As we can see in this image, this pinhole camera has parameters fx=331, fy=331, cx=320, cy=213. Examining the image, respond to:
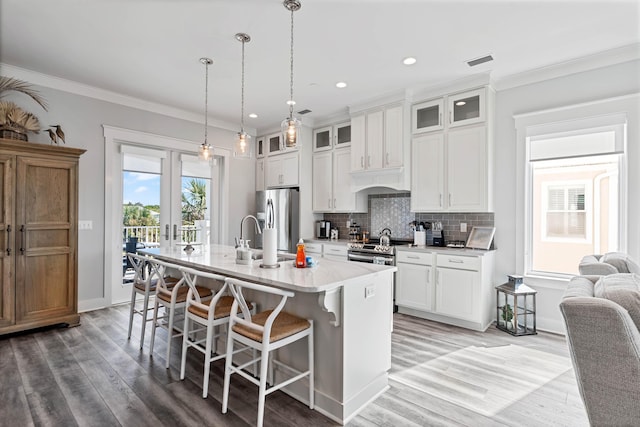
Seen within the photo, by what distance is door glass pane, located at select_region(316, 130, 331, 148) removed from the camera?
215 inches

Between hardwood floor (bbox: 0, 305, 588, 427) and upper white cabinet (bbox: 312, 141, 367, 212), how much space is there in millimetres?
2366

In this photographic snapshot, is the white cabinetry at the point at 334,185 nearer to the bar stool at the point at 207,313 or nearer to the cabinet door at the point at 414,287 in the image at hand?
the cabinet door at the point at 414,287

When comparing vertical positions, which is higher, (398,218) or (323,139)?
(323,139)

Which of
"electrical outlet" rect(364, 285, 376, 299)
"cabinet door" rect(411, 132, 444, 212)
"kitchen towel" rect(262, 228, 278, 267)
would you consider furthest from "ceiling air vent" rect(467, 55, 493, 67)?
"kitchen towel" rect(262, 228, 278, 267)

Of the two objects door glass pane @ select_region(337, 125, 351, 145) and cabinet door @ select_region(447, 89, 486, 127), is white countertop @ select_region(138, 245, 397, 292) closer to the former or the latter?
cabinet door @ select_region(447, 89, 486, 127)

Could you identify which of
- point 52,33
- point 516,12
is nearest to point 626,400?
point 516,12

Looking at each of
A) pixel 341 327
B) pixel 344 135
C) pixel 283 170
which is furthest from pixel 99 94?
pixel 341 327

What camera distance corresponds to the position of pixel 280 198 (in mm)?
5496

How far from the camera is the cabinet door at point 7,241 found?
10.7 feet

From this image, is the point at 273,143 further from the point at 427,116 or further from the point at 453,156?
the point at 453,156

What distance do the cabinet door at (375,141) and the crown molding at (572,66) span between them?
56.9 inches

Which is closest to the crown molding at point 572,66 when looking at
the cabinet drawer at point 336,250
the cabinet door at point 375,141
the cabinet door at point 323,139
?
the cabinet door at point 375,141

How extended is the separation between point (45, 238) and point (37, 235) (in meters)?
0.08

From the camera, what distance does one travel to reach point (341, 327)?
2.06 meters
